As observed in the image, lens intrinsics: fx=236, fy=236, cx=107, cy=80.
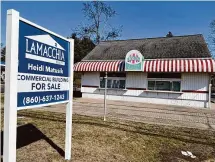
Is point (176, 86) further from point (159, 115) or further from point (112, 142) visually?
point (112, 142)

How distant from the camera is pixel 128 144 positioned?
6.42m

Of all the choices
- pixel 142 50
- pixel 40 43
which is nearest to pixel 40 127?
pixel 40 43

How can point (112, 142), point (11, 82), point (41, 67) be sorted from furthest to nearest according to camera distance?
point (112, 142), point (41, 67), point (11, 82)

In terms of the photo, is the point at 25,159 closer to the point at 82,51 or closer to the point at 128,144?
the point at 128,144

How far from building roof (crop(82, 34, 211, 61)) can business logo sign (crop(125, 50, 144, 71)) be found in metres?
A: 1.75

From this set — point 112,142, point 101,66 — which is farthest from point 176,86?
point 112,142

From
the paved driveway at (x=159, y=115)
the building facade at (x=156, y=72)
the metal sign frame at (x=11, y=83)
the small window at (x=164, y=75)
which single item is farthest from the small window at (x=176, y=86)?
the metal sign frame at (x=11, y=83)

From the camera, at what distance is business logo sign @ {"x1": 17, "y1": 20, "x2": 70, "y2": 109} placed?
3.69 meters

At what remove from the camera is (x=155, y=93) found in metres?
18.0

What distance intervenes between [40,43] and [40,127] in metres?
4.14

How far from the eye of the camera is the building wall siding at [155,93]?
16.7 metres

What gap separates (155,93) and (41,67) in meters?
14.6

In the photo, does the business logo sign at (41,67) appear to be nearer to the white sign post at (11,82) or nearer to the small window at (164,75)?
the white sign post at (11,82)

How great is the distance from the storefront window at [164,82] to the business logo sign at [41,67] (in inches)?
526
